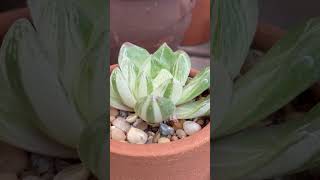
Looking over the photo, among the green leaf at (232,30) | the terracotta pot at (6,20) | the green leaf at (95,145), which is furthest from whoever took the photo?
the terracotta pot at (6,20)

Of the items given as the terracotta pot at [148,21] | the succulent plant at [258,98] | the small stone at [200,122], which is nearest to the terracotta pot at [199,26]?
the terracotta pot at [148,21]

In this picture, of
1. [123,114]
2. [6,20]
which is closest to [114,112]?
[123,114]

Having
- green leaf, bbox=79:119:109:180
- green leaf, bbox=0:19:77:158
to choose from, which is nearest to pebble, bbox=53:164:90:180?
green leaf, bbox=0:19:77:158

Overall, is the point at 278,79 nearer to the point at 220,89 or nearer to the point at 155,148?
the point at 220,89

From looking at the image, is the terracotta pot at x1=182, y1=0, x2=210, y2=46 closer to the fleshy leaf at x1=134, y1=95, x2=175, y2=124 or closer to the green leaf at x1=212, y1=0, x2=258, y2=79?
the green leaf at x1=212, y1=0, x2=258, y2=79

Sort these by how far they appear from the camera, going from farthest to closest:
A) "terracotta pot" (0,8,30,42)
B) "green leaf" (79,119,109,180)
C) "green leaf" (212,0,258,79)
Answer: "terracotta pot" (0,8,30,42)
"green leaf" (212,0,258,79)
"green leaf" (79,119,109,180)

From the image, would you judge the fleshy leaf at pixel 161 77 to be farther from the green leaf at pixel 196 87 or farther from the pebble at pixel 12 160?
the pebble at pixel 12 160

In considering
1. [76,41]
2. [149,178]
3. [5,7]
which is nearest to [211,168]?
[149,178]
